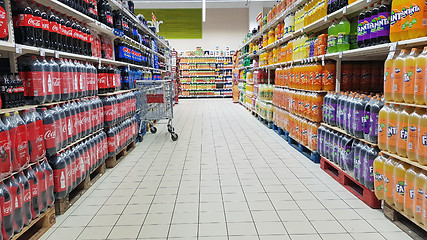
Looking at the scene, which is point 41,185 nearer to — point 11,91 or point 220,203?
point 11,91

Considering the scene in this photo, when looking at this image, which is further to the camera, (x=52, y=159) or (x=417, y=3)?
(x=52, y=159)

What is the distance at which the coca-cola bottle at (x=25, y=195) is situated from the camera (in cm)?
246

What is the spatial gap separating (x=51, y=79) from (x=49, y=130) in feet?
1.70

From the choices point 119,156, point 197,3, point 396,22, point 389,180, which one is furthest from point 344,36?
point 197,3

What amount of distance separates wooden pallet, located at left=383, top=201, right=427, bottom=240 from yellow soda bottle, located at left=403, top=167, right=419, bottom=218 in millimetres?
76

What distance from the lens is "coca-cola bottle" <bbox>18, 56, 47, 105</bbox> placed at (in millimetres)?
2838

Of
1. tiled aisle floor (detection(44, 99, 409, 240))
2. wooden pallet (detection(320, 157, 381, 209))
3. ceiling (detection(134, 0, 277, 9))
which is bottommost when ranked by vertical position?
tiled aisle floor (detection(44, 99, 409, 240))

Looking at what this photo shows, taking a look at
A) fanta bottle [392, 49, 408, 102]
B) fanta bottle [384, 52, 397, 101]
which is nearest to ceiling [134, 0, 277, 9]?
fanta bottle [384, 52, 397, 101]

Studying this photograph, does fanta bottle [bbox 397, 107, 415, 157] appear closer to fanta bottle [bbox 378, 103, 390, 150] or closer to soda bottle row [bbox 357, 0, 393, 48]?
fanta bottle [bbox 378, 103, 390, 150]

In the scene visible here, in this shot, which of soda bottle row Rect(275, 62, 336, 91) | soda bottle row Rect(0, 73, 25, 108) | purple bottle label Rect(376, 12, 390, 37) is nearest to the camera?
soda bottle row Rect(0, 73, 25, 108)

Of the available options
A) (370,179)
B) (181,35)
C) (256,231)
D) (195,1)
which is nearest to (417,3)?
(370,179)

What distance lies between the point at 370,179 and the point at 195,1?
16.1 meters

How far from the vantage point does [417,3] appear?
8.16ft

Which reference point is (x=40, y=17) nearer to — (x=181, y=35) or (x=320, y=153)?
(x=320, y=153)
